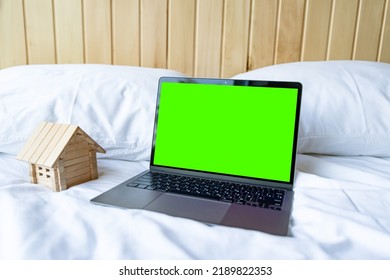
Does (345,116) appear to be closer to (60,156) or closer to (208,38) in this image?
(208,38)

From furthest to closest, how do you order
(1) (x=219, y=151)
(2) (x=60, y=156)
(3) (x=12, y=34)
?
(3) (x=12, y=34) → (1) (x=219, y=151) → (2) (x=60, y=156)

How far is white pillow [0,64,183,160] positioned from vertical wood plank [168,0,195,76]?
0.34 m

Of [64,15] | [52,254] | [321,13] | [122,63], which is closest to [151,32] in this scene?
[122,63]

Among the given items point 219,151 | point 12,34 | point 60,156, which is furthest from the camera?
point 12,34

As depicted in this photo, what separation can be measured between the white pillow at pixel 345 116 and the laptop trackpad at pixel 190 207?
37 cm

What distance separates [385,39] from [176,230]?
1.11 m

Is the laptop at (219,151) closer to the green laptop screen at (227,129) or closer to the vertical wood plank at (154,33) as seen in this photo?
the green laptop screen at (227,129)

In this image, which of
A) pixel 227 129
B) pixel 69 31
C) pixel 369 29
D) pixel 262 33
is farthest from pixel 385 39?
pixel 69 31

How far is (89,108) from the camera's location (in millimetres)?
793

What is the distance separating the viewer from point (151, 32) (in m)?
1.13

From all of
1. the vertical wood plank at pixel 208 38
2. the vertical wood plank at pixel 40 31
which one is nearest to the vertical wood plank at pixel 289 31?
the vertical wood plank at pixel 208 38

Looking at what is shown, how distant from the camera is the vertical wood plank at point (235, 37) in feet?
3.64

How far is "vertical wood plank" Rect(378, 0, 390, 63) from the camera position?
1115 millimetres

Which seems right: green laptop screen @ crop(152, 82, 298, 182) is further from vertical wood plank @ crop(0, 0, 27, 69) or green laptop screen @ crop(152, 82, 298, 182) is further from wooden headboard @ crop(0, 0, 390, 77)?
vertical wood plank @ crop(0, 0, 27, 69)
